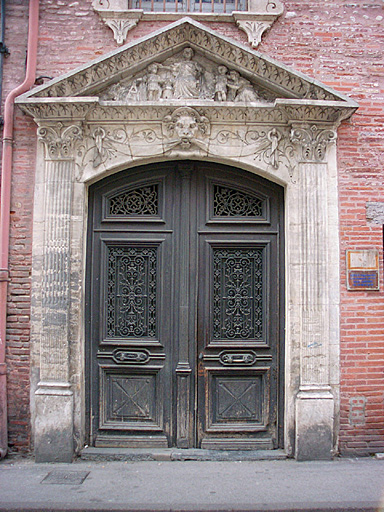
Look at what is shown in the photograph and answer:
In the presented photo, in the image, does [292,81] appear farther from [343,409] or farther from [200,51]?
[343,409]

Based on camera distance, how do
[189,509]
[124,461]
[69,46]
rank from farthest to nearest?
[69,46], [124,461], [189,509]

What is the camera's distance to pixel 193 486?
4.27m

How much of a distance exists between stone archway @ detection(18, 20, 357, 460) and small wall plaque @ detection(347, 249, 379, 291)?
184mm

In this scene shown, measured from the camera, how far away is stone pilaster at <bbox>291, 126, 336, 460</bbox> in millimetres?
4875

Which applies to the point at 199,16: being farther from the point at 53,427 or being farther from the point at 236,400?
the point at 53,427

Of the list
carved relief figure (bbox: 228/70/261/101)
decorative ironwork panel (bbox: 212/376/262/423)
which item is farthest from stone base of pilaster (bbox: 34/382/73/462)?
carved relief figure (bbox: 228/70/261/101)

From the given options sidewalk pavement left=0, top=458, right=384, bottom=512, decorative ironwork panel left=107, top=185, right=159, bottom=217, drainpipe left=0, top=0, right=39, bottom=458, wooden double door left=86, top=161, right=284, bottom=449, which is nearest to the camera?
sidewalk pavement left=0, top=458, right=384, bottom=512

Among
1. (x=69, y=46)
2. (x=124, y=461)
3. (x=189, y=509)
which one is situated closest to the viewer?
(x=189, y=509)

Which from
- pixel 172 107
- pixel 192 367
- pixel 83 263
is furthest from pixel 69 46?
pixel 192 367

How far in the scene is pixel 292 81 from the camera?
5.02m

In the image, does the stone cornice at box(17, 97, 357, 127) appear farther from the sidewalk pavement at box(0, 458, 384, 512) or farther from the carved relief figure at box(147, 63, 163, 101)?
the sidewalk pavement at box(0, 458, 384, 512)

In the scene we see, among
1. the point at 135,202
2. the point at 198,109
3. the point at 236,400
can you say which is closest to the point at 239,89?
the point at 198,109

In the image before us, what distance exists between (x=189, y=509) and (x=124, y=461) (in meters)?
1.29

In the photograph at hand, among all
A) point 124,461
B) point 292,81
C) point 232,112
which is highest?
point 292,81
